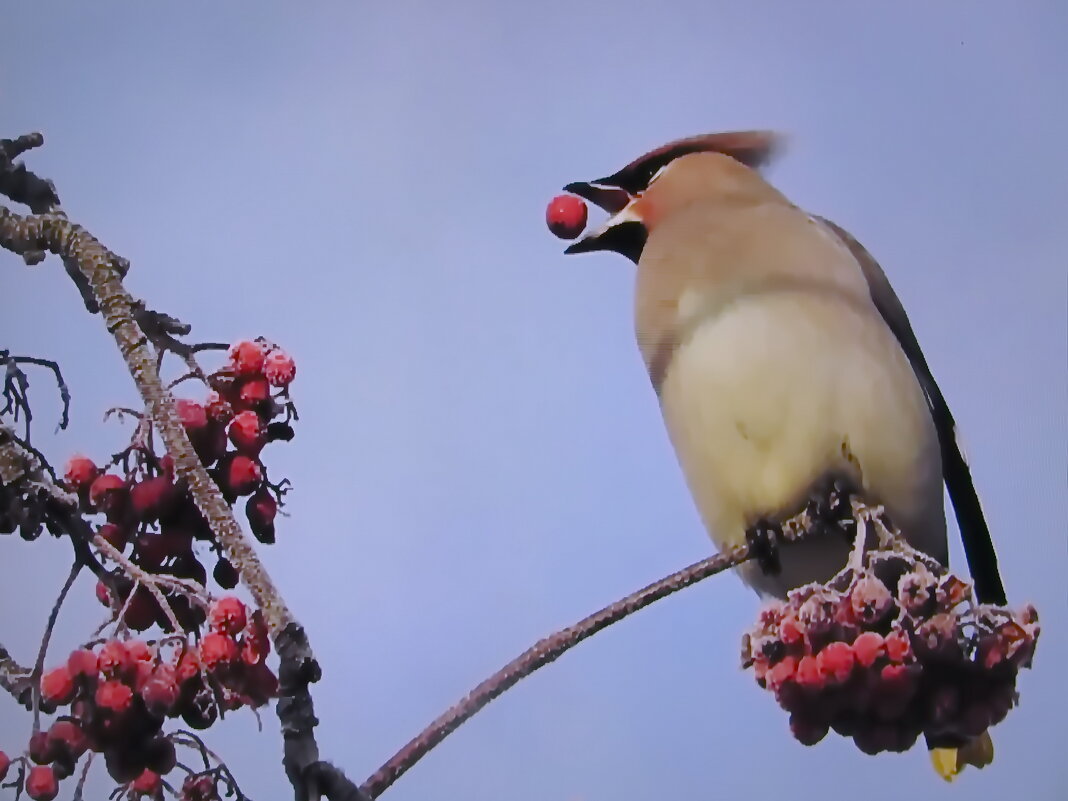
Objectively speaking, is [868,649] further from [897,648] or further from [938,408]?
[938,408]

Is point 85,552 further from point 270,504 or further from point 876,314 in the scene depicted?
point 876,314

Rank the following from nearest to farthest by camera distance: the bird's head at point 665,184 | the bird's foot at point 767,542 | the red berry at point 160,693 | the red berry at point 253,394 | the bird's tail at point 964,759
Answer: the red berry at point 160,693 → the red berry at point 253,394 → the bird's tail at point 964,759 → the bird's foot at point 767,542 → the bird's head at point 665,184

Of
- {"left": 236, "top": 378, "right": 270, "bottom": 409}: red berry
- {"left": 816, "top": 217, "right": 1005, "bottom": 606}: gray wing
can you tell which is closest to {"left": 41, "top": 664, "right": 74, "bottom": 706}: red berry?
{"left": 236, "top": 378, "right": 270, "bottom": 409}: red berry

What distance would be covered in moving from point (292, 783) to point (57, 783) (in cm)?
23

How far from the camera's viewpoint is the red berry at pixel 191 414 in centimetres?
90

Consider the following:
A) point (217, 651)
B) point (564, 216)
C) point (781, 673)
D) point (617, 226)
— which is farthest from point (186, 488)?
point (617, 226)

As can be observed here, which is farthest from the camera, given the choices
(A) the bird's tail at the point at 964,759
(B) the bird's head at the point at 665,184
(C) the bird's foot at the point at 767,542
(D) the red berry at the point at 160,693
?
(B) the bird's head at the point at 665,184

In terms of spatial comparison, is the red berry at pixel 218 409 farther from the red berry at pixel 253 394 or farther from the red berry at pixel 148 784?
the red berry at pixel 148 784

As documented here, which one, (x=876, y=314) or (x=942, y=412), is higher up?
(x=876, y=314)

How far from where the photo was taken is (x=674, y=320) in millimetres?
1355

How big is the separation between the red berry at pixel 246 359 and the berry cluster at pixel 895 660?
1.47ft

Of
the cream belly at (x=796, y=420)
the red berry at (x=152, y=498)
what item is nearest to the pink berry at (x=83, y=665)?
the red berry at (x=152, y=498)

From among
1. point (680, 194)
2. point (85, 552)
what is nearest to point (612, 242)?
point (680, 194)

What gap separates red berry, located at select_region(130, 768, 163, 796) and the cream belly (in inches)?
25.6
